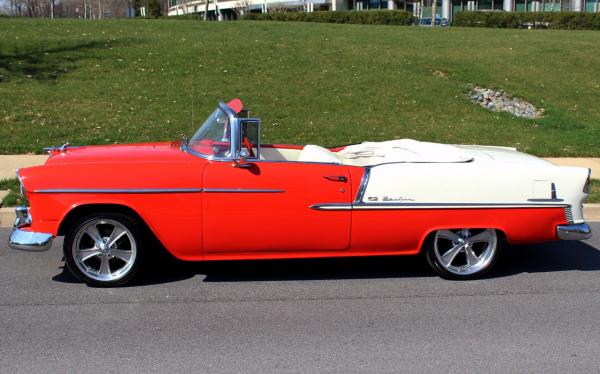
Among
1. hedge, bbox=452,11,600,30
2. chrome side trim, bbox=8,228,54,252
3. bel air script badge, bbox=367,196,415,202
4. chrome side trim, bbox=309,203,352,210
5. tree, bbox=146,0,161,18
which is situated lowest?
chrome side trim, bbox=8,228,54,252

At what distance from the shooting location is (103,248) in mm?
5727

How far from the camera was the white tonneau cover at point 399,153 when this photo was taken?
6141mm

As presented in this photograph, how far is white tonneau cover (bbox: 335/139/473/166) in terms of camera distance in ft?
20.1

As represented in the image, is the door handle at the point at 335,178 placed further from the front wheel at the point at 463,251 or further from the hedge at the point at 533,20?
the hedge at the point at 533,20

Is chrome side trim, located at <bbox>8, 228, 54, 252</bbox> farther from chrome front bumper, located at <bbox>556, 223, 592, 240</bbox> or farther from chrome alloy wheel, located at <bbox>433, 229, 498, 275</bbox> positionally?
chrome front bumper, located at <bbox>556, 223, 592, 240</bbox>

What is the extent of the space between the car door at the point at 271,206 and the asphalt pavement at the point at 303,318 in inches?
17.5

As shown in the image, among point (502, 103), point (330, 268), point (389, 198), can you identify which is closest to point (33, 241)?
point (330, 268)

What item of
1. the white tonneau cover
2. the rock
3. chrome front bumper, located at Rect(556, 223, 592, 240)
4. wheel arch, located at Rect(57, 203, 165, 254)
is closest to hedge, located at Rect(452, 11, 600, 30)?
the rock

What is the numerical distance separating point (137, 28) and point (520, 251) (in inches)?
644

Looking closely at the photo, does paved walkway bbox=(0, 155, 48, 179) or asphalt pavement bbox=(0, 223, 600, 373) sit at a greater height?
paved walkway bbox=(0, 155, 48, 179)

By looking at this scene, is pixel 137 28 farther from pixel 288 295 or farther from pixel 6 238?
pixel 288 295

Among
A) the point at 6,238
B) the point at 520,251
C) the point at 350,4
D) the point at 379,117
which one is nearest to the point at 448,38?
the point at 379,117

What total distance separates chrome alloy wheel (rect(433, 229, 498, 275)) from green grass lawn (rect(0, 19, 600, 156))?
6.56 metres

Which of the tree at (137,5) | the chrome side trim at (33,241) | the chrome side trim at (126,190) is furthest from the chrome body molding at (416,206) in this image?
the tree at (137,5)
